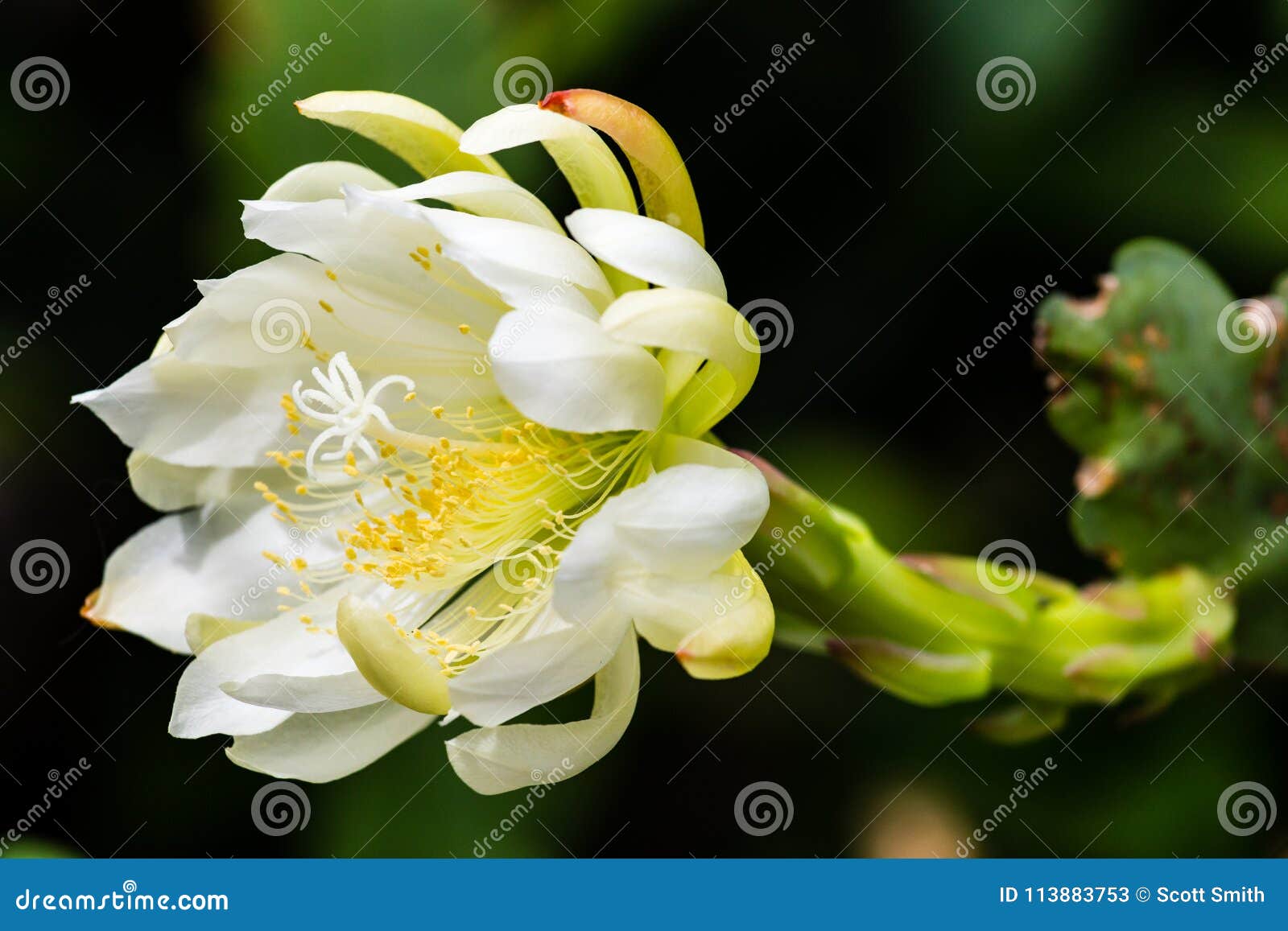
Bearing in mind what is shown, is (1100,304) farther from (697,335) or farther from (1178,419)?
(697,335)

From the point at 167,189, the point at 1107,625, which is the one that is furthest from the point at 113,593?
the point at 1107,625

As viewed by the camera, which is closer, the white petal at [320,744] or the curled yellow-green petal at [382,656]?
the curled yellow-green petal at [382,656]
